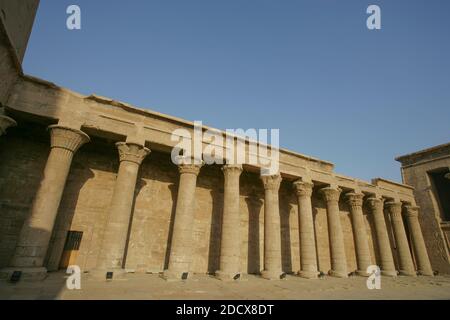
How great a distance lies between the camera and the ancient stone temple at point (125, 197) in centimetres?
874

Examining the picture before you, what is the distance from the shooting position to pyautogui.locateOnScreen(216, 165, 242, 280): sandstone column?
10562 millimetres

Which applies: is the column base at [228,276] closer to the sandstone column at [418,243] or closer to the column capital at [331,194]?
the column capital at [331,194]

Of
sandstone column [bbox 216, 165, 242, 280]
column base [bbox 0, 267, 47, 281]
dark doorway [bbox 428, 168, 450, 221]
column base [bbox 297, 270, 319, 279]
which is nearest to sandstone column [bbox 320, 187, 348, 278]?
column base [bbox 297, 270, 319, 279]

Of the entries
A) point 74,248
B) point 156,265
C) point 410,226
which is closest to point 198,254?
point 156,265

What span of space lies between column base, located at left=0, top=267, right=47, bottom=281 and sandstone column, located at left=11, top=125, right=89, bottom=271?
112 millimetres

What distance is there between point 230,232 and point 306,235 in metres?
4.80

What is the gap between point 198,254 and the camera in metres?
12.6

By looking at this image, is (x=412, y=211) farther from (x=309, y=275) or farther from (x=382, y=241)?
(x=309, y=275)

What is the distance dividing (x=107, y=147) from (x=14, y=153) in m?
3.63

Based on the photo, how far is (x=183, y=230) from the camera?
10.2 m

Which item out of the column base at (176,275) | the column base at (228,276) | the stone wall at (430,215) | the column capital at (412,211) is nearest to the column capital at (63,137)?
the column base at (176,275)

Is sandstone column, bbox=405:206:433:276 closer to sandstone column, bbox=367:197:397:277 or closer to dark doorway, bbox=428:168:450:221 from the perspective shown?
dark doorway, bbox=428:168:450:221

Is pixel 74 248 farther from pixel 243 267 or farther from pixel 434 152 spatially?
pixel 434 152

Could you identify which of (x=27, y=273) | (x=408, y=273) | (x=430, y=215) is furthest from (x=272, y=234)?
(x=430, y=215)
